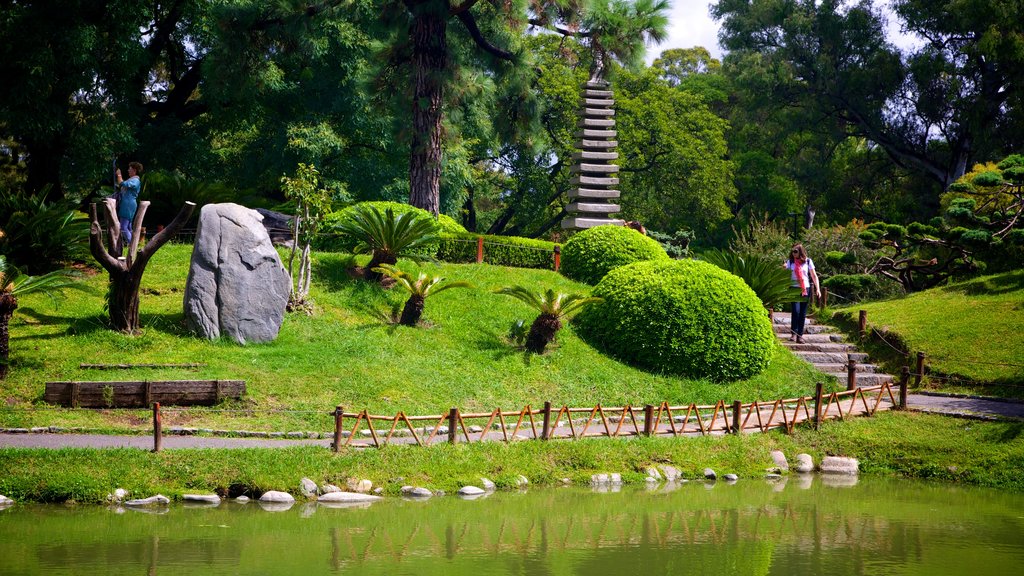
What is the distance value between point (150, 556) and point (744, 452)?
10523 millimetres

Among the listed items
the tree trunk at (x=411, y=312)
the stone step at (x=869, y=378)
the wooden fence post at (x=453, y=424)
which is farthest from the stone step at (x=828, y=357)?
the wooden fence post at (x=453, y=424)

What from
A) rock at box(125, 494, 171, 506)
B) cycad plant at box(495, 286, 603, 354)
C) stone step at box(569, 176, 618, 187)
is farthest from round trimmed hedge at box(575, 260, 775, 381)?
rock at box(125, 494, 171, 506)

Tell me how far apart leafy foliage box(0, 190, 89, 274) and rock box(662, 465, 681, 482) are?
12.7 m

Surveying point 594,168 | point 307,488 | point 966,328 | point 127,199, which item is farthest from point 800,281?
point 127,199

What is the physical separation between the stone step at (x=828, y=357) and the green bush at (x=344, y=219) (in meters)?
9.06

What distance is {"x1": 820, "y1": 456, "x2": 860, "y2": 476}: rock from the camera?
18.2m

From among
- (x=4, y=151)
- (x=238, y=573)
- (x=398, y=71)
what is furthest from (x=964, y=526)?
(x=4, y=151)

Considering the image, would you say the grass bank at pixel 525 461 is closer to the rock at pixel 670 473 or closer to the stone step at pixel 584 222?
the rock at pixel 670 473

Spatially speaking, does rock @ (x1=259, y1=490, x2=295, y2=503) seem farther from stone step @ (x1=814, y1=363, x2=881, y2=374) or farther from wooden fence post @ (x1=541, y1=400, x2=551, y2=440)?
stone step @ (x1=814, y1=363, x2=881, y2=374)

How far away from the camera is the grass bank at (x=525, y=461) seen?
13.5 m

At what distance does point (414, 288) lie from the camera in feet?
71.8

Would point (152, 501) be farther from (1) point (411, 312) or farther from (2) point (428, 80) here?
(2) point (428, 80)

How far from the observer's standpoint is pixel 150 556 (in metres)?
10.9

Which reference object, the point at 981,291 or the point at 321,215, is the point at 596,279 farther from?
the point at 981,291
